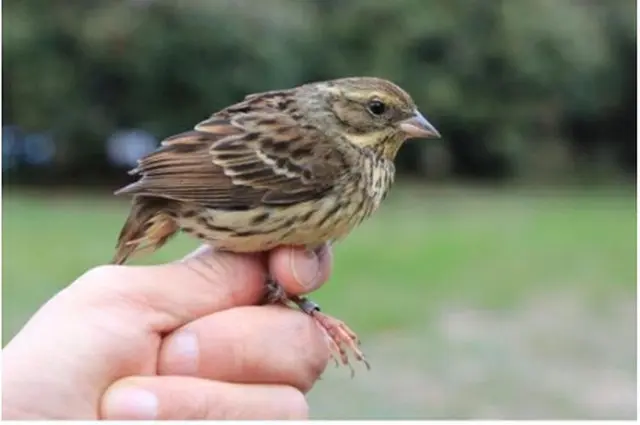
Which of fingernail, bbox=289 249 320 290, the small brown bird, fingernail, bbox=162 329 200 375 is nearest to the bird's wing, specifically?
the small brown bird

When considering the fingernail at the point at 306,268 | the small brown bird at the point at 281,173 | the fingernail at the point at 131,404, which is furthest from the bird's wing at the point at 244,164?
the fingernail at the point at 131,404

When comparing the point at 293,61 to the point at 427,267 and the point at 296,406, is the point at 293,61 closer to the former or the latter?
the point at 427,267

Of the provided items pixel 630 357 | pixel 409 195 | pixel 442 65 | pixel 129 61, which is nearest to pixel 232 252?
pixel 630 357

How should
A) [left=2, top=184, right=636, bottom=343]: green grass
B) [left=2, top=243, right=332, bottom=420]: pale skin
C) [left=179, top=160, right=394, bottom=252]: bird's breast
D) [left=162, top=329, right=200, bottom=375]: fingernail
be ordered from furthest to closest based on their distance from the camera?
[left=2, top=184, right=636, bottom=343]: green grass < [left=179, top=160, right=394, bottom=252]: bird's breast < [left=162, top=329, right=200, bottom=375]: fingernail < [left=2, top=243, right=332, bottom=420]: pale skin

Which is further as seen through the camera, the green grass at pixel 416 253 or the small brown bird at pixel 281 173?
the green grass at pixel 416 253

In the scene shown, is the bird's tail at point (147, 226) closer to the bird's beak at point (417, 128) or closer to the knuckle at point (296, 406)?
the knuckle at point (296, 406)

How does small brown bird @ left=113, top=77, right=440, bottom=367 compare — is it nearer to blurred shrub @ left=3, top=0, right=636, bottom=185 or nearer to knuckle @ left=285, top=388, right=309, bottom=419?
knuckle @ left=285, top=388, right=309, bottom=419

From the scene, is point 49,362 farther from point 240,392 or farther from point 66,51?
point 66,51
